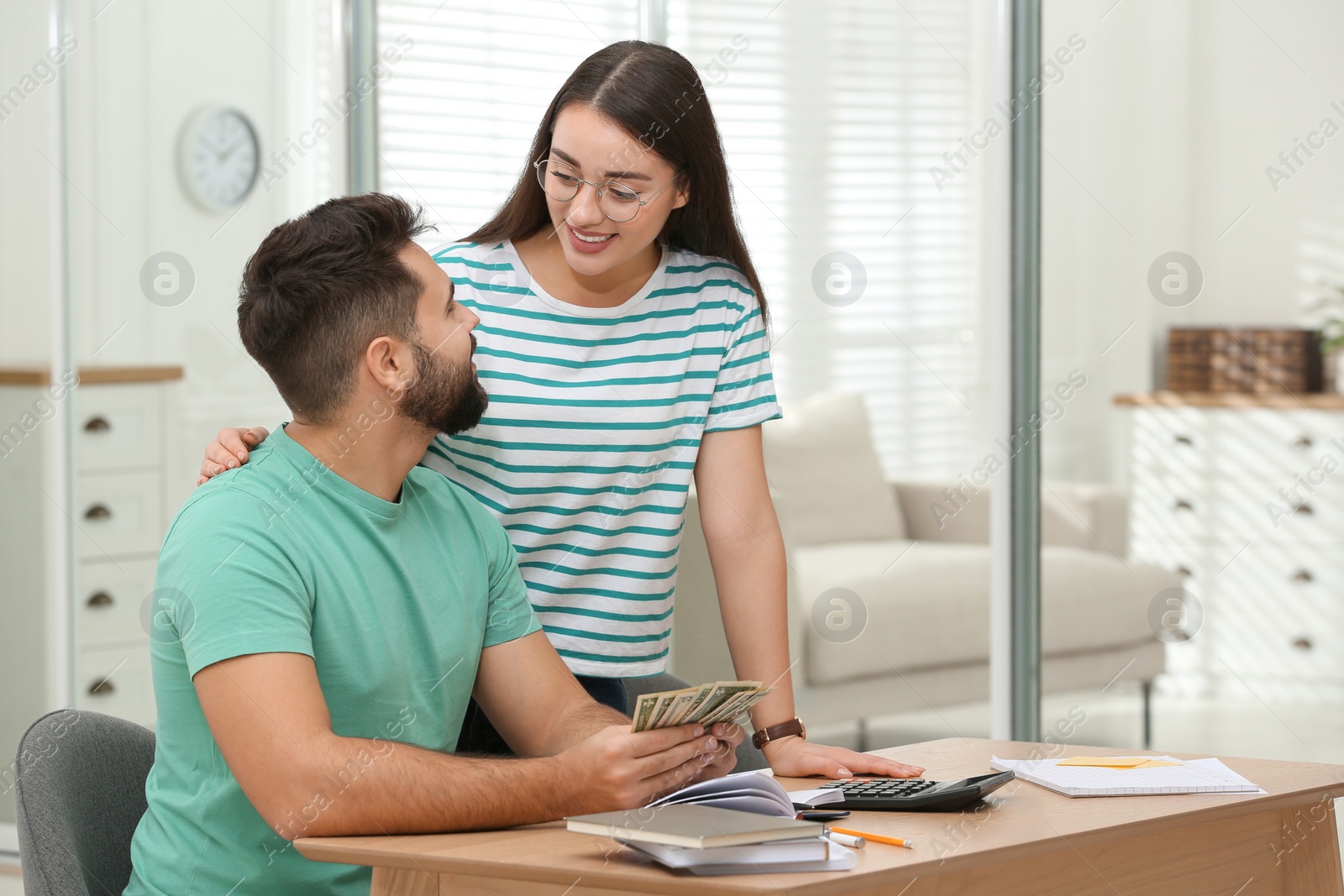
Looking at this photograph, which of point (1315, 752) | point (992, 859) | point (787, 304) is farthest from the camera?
point (787, 304)

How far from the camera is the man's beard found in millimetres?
1475

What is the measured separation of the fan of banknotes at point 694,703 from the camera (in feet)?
3.97

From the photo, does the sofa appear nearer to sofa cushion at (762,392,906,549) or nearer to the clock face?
sofa cushion at (762,392,906,549)

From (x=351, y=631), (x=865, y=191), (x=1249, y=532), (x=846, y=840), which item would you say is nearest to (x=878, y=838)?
(x=846, y=840)

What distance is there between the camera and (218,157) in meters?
3.36

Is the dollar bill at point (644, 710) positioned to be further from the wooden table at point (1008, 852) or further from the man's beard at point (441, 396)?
the man's beard at point (441, 396)

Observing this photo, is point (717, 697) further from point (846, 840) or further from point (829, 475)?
point (829, 475)

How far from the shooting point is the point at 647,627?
177 centimetres

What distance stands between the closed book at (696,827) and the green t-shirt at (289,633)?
24 centimetres

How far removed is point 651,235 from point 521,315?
0.67 ft

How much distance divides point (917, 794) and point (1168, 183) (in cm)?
182

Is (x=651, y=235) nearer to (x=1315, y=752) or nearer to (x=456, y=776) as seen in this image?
(x=456, y=776)

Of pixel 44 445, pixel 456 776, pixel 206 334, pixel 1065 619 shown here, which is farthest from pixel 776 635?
pixel 44 445

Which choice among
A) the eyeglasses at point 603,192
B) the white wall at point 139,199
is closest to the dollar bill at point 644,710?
the eyeglasses at point 603,192
